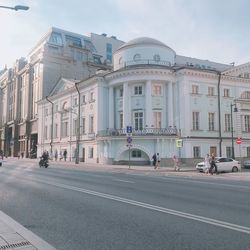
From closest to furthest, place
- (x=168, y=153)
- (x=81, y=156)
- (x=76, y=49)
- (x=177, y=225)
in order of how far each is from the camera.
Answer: (x=177, y=225) < (x=168, y=153) < (x=81, y=156) < (x=76, y=49)

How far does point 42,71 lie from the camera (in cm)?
6450

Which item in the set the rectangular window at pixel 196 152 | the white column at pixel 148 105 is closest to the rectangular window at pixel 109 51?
the white column at pixel 148 105

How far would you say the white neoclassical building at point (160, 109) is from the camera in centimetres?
4025

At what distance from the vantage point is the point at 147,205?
30.5 feet

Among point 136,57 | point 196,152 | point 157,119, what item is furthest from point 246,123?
point 136,57

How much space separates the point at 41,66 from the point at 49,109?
34.9 feet

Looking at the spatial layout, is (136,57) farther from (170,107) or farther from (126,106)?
(170,107)

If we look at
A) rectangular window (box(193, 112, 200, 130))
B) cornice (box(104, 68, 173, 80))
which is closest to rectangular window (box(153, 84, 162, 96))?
cornice (box(104, 68, 173, 80))

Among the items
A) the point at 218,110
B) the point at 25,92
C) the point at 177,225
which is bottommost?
the point at 177,225

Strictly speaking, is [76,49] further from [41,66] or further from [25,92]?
[25,92]

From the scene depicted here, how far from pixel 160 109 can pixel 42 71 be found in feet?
104

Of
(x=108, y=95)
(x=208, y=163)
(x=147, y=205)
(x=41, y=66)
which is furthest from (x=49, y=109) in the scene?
(x=147, y=205)

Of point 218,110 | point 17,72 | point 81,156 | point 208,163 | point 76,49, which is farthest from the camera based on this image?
point 17,72

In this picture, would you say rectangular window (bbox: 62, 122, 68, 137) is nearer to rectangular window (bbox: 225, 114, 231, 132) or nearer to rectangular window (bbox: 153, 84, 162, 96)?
rectangular window (bbox: 153, 84, 162, 96)
